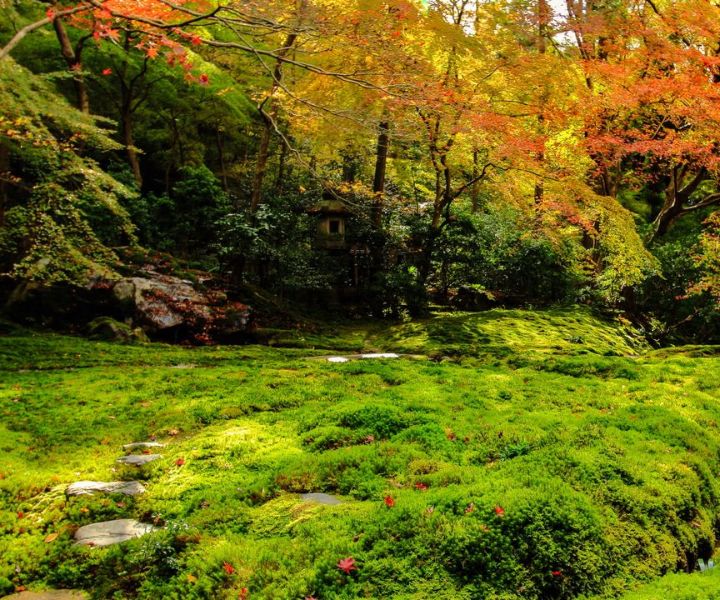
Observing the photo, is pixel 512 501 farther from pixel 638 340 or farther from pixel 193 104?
pixel 193 104

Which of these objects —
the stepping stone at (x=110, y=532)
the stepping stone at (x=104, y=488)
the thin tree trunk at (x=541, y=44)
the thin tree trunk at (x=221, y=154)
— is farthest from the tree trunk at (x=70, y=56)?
the thin tree trunk at (x=541, y=44)

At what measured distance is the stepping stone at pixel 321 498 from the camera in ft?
12.1

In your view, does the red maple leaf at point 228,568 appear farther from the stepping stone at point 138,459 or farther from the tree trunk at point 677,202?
the tree trunk at point 677,202

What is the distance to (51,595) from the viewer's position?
3.11m

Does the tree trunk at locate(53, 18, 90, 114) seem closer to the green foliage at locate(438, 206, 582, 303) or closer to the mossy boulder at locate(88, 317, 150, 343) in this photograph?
the mossy boulder at locate(88, 317, 150, 343)

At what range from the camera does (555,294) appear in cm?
1477

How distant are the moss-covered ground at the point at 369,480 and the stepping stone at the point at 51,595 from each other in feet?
0.22

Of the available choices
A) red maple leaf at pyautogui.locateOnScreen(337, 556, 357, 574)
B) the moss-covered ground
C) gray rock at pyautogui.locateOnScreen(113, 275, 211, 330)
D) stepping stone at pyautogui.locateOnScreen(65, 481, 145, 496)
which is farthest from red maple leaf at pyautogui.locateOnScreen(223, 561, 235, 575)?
gray rock at pyautogui.locateOnScreen(113, 275, 211, 330)

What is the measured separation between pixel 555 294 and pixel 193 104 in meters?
13.3

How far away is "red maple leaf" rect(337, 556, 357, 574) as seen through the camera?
282 centimetres

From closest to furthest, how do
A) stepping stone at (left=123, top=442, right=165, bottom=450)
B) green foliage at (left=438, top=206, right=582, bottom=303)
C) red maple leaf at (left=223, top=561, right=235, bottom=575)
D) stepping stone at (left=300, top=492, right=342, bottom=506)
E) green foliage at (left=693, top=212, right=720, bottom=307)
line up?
1. red maple leaf at (left=223, top=561, right=235, bottom=575)
2. stepping stone at (left=300, top=492, right=342, bottom=506)
3. stepping stone at (left=123, top=442, right=165, bottom=450)
4. green foliage at (left=693, top=212, right=720, bottom=307)
5. green foliage at (left=438, top=206, right=582, bottom=303)

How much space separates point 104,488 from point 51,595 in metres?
1.04

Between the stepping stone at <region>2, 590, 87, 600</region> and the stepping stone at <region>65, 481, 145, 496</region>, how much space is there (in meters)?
0.94

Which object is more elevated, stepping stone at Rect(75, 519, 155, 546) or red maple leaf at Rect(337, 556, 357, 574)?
red maple leaf at Rect(337, 556, 357, 574)
